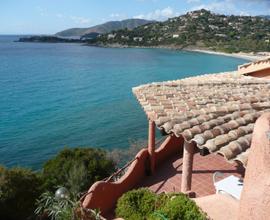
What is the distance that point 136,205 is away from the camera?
627cm

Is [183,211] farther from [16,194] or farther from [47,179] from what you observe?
[47,179]

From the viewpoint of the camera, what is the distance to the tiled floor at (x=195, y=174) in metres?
8.98

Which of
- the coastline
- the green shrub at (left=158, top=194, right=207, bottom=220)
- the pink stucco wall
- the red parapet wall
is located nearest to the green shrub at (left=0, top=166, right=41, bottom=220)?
the red parapet wall

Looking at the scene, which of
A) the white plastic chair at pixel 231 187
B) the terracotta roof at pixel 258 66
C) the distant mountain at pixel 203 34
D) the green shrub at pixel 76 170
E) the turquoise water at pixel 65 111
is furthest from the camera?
the distant mountain at pixel 203 34

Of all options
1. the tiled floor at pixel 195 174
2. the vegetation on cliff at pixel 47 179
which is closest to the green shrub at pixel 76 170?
the vegetation on cliff at pixel 47 179

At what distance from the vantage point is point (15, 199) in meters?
13.8

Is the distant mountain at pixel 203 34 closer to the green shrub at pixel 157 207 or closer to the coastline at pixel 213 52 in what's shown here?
the coastline at pixel 213 52

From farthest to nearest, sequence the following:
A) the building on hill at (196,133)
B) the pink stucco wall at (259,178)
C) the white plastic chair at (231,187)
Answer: the white plastic chair at (231,187), the building on hill at (196,133), the pink stucco wall at (259,178)

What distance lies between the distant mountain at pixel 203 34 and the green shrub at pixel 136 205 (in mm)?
113142

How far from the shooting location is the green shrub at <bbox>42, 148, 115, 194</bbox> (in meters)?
16.0

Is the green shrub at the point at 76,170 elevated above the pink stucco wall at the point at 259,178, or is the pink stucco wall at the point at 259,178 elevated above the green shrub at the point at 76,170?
the pink stucco wall at the point at 259,178

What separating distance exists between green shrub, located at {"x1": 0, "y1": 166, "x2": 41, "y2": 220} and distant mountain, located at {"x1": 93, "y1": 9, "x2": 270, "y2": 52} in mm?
108055

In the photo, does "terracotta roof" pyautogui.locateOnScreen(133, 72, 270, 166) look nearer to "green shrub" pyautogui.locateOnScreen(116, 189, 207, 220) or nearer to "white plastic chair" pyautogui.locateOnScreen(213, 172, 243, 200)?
"green shrub" pyautogui.locateOnScreen(116, 189, 207, 220)

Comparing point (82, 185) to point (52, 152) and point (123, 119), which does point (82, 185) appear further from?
point (123, 119)
